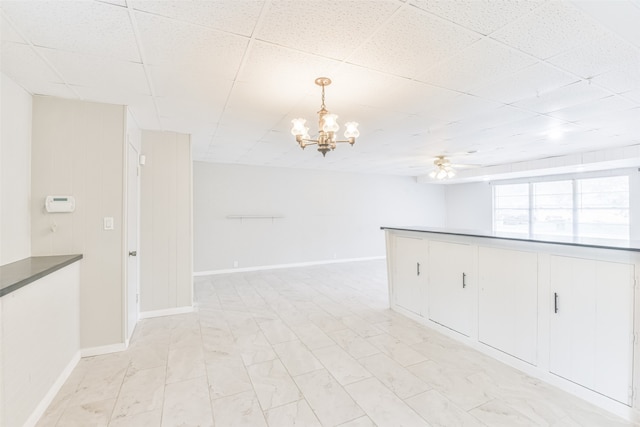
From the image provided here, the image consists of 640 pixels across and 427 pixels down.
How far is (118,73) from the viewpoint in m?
2.27

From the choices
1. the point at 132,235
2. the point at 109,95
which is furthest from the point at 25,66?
the point at 132,235

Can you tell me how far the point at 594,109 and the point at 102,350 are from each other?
574cm

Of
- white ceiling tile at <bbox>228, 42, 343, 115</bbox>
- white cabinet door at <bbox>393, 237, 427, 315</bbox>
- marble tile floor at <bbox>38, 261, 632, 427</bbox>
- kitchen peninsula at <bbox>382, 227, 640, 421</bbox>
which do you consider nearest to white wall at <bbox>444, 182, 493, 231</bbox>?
white cabinet door at <bbox>393, 237, 427, 315</bbox>

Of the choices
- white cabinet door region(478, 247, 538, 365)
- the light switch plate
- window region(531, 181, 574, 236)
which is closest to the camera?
white cabinet door region(478, 247, 538, 365)

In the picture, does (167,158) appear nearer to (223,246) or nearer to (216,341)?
(216,341)

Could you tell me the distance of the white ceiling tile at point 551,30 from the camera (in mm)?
1594

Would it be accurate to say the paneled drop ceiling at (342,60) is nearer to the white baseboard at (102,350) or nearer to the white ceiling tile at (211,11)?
the white ceiling tile at (211,11)

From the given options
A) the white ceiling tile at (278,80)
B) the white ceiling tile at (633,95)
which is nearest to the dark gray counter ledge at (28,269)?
the white ceiling tile at (278,80)

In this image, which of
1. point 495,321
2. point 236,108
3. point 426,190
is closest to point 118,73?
point 236,108

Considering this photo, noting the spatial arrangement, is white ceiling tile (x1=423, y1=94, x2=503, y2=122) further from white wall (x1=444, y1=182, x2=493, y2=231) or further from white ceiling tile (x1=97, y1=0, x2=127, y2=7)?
white wall (x1=444, y1=182, x2=493, y2=231)

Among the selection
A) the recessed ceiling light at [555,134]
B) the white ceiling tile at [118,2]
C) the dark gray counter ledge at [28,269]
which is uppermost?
the recessed ceiling light at [555,134]

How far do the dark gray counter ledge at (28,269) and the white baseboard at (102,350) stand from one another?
0.90 metres

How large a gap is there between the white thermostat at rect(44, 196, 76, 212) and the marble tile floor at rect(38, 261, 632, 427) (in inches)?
56.5

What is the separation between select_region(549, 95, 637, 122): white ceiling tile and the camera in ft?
9.56
